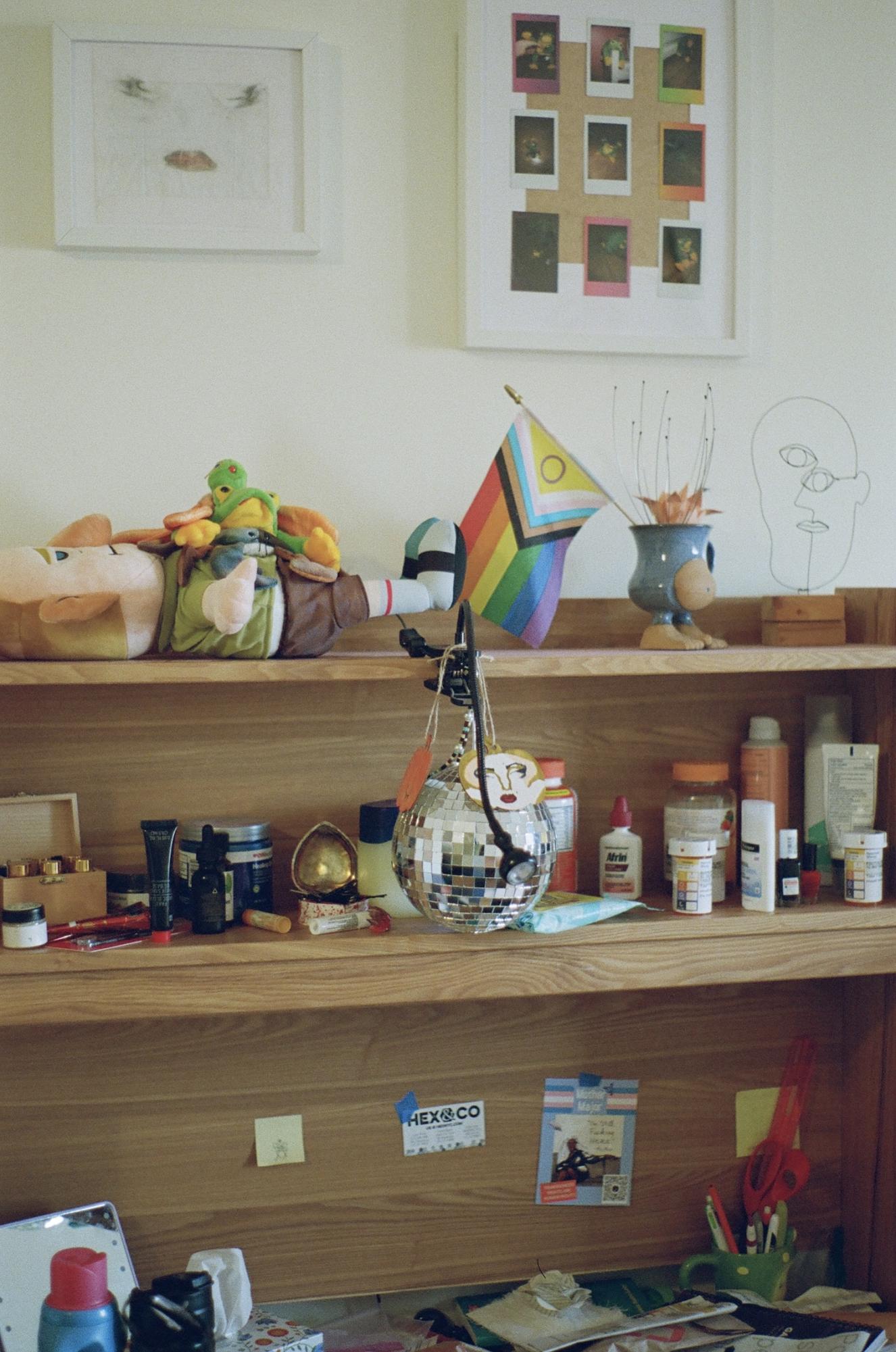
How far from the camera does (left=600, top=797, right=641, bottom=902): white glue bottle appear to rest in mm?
1448

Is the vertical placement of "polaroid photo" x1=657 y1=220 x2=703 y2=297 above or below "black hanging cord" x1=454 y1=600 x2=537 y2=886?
above

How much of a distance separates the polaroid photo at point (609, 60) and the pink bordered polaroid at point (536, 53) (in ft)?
0.15

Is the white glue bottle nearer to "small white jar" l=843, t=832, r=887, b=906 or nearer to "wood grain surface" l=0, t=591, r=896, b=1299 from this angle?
"wood grain surface" l=0, t=591, r=896, b=1299

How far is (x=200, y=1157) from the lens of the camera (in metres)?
1.46

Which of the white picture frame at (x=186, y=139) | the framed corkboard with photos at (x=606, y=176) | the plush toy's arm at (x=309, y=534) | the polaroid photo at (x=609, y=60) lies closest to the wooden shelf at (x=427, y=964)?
the plush toy's arm at (x=309, y=534)

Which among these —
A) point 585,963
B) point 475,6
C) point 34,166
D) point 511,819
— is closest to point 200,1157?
point 585,963

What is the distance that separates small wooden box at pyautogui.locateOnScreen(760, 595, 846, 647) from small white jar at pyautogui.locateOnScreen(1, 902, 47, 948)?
3.18 feet

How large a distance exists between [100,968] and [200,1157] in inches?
15.1

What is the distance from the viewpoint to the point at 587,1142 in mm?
1558

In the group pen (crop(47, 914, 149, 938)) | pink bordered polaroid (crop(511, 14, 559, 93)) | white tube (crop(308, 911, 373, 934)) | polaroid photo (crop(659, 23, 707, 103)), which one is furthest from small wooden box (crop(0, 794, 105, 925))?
polaroid photo (crop(659, 23, 707, 103))

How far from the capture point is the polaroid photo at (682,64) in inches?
60.2

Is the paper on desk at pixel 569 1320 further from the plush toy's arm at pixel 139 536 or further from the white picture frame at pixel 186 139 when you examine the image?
the white picture frame at pixel 186 139

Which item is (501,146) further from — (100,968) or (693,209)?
(100,968)

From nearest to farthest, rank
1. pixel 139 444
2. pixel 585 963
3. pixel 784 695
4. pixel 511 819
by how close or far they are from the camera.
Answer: pixel 511 819, pixel 585 963, pixel 139 444, pixel 784 695
